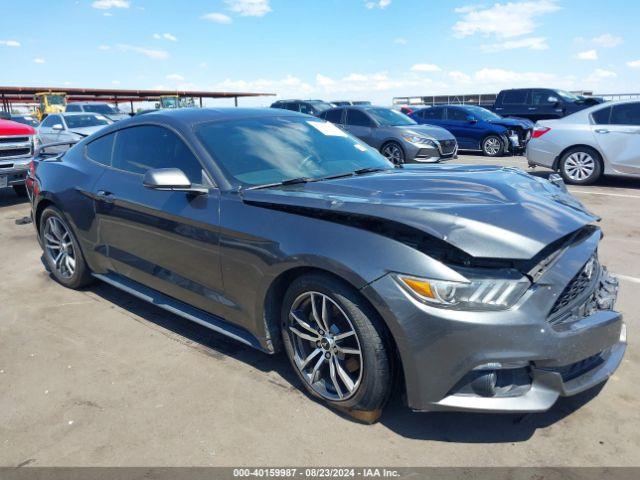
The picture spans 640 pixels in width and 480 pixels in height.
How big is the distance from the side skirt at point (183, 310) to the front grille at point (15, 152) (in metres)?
5.77

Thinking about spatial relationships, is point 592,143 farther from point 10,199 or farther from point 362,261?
point 10,199

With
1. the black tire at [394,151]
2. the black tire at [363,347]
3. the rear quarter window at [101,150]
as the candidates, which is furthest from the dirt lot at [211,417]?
the black tire at [394,151]

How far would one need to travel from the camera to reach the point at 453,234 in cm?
223

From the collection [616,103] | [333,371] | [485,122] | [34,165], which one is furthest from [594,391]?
[485,122]

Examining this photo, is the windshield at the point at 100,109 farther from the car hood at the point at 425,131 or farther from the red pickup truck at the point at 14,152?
the car hood at the point at 425,131

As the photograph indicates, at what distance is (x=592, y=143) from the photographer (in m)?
9.09

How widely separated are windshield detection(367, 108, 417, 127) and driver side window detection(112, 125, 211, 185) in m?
8.85

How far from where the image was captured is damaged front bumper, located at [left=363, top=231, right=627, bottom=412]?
2.14 m

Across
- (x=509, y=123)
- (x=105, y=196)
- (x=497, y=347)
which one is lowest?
(x=497, y=347)

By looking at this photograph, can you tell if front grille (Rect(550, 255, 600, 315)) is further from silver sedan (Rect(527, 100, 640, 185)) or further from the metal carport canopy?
the metal carport canopy

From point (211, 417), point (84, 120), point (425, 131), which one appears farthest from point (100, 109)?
point (211, 417)

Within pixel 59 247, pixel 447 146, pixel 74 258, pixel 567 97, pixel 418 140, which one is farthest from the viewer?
pixel 567 97

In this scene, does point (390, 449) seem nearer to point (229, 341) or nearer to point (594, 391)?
point (594, 391)

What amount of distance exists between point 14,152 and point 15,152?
0.08ft
